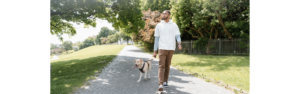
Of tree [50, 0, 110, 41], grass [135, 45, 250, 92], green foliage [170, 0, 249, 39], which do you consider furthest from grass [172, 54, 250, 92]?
tree [50, 0, 110, 41]

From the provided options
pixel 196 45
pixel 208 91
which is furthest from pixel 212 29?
pixel 208 91

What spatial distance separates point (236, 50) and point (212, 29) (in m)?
3.12

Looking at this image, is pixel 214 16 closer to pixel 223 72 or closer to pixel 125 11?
pixel 223 72

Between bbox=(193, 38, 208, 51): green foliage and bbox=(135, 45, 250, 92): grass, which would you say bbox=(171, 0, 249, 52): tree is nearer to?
bbox=(193, 38, 208, 51): green foliage

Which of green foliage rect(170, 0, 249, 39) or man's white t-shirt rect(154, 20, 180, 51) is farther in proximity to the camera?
green foliage rect(170, 0, 249, 39)

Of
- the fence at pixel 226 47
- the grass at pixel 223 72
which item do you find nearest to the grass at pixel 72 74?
the grass at pixel 223 72

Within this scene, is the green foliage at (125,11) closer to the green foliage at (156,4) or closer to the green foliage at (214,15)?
the green foliage at (214,15)

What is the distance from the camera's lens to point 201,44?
1659cm

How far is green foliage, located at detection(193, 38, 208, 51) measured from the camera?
16.4 meters

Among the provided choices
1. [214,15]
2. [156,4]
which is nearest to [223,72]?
[214,15]

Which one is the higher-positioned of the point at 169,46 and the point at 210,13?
the point at 210,13

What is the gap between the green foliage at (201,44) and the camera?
16405 millimetres

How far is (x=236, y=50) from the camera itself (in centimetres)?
1522
